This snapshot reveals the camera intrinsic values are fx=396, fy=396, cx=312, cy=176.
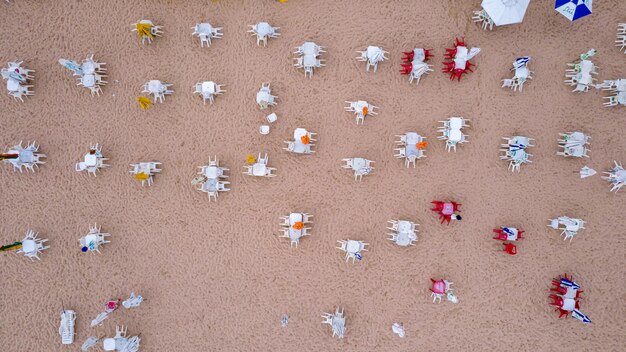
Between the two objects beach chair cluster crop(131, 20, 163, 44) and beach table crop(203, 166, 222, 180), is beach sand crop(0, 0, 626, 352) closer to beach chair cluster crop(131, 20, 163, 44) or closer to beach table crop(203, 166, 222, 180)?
beach chair cluster crop(131, 20, 163, 44)

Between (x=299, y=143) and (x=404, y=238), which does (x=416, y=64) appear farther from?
(x=404, y=238)

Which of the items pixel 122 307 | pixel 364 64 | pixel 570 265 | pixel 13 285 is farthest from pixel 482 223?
pixel 13 285

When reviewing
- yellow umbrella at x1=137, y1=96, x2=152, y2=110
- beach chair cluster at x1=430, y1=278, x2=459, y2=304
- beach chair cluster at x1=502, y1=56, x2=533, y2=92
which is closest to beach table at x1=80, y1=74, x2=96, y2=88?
yellow umbrella at x1=137, y1=96, x2=152, y2=110

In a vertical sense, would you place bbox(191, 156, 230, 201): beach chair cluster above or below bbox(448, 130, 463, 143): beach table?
below

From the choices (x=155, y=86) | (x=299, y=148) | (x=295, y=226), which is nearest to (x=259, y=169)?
(x=299, y=148)

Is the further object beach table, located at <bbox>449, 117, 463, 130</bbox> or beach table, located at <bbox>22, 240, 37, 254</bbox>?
beach table, located at <bbox>22, 240, 37, 254</bbox>

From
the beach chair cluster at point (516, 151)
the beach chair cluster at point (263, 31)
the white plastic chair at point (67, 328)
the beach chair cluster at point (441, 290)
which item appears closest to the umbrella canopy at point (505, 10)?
the beach chair cluster at point (516, 151)

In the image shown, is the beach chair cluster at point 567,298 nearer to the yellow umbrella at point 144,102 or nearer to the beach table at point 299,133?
the beach table at point 299,133
